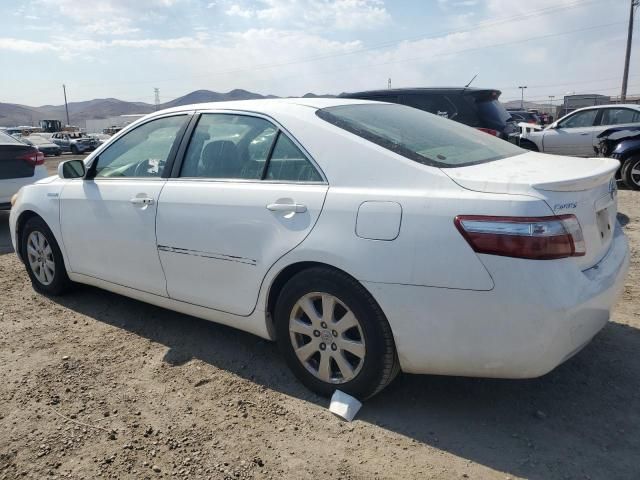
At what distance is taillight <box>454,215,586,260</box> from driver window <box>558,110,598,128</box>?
10984mm

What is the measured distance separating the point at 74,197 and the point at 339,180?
242cm

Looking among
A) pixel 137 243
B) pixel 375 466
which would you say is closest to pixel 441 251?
pixel 375 466

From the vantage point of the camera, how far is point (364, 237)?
104 inches

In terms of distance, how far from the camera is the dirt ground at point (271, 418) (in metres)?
2.49

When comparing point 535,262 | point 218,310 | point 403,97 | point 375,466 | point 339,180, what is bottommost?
point 375,466

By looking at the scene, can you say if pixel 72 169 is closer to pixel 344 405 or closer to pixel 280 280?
pixel 280 280

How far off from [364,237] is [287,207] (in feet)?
1.70

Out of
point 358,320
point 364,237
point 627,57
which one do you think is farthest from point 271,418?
point 627,57

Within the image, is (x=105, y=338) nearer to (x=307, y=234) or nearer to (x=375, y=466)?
(x=307, y=234)

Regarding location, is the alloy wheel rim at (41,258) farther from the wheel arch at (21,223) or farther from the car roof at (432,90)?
the car roof at (432,90)

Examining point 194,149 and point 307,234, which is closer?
point 307,234

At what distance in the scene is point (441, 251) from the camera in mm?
2453

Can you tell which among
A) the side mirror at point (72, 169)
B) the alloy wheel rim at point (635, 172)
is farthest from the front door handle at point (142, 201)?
the alloy wheel rim at point (635, 172)

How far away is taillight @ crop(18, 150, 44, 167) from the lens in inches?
316
